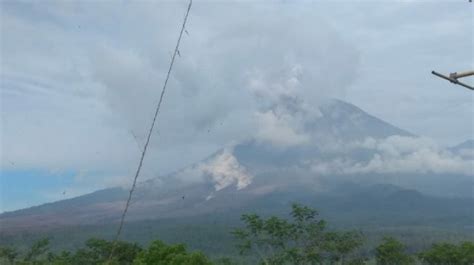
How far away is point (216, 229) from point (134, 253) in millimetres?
154883

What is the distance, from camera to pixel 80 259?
40562 mm

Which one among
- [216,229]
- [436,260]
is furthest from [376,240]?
[436,260]

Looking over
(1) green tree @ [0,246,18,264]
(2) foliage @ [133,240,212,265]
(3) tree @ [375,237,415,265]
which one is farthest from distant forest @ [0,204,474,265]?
(2) foliage @ [133,240,212,265]

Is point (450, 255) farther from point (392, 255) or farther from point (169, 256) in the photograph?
point (169, 256)

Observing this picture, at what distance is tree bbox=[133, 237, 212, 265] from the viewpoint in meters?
26.0

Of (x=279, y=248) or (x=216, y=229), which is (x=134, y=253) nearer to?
(x=279, y=248)

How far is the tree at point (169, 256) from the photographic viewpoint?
85.2ft

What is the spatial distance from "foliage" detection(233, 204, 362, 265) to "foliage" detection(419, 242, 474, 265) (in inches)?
206

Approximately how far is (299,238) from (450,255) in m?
10.3

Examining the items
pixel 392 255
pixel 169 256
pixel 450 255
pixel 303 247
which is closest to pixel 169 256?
pixel 169 256

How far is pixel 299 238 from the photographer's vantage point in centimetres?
4047

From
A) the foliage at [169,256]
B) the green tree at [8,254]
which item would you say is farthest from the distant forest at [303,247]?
the foliage at [169,256]

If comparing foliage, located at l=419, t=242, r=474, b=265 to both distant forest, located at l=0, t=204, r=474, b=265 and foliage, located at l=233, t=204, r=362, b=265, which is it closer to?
distant forest, located at l=0, t=204, r=474, b=265

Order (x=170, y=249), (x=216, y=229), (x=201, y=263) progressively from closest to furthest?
(x=201, y=263)
(x=170, y=249)
(x=216, y=229)
